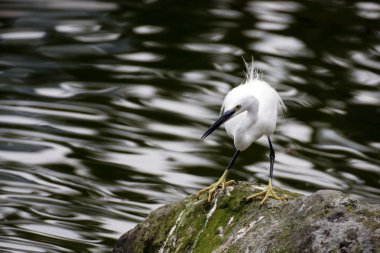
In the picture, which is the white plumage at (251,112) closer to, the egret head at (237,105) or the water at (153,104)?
the egret head at (237,105)

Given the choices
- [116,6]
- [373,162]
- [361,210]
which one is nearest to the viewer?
[361,210]

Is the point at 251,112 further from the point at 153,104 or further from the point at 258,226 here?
the point at 153,104

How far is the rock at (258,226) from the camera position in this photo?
16.2 ft

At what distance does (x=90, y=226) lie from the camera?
28.7 feet

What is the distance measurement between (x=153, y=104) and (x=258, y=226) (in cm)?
664

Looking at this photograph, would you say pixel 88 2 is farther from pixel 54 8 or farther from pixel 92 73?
pixel 92 73

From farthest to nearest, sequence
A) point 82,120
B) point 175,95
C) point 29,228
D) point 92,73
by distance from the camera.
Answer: point 92,73 < point 175,95 < point 82,120 < point 29,228

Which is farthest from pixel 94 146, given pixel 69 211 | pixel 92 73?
pixel 92 73

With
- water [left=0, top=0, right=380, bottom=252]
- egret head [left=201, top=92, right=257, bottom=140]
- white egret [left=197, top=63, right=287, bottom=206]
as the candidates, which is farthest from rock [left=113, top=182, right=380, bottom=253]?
water [left=0, top=0, right=380, bottom=252]

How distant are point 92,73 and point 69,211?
4588 millimetres

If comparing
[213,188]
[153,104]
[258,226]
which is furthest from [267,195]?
[153,104]

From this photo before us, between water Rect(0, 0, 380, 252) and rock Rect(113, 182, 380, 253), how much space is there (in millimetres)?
1915

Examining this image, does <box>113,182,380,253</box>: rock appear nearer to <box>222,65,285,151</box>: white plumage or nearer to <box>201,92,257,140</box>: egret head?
<box>222,65,285,151</box>: white plumage

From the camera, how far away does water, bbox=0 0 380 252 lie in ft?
31.1
